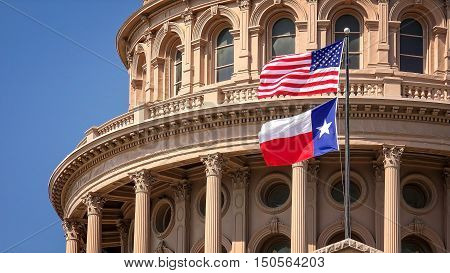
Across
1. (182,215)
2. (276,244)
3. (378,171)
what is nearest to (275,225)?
(276,244)

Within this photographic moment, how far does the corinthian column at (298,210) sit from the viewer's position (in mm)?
76000

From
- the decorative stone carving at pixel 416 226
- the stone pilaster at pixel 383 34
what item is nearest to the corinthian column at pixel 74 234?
the stone pilaster at pixel 383 34

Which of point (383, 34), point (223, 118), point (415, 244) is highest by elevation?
point (383, 34)

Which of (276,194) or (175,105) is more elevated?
(175,105)

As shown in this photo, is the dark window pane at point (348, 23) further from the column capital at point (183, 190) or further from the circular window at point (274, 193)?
the column capital at point (183, 190)

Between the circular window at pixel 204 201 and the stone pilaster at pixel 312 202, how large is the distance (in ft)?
10.8

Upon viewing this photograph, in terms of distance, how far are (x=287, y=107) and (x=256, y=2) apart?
7069 mm

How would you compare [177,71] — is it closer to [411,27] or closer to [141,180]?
[141,180]

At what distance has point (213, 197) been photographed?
77.7 m

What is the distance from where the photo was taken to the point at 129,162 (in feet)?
262

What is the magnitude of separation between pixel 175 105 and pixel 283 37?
494cm

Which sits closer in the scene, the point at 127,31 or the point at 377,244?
the point at 377,244
